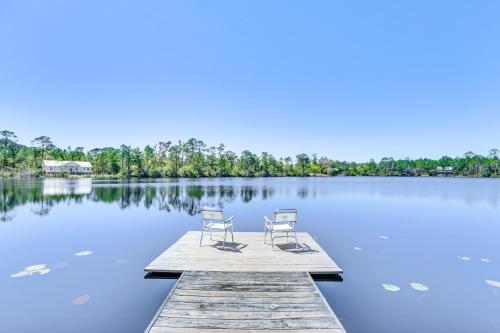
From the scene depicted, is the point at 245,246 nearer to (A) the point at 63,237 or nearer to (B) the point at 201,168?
(A) the point at 63,237

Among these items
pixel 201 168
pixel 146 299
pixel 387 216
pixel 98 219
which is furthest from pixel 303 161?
pixel 146 299

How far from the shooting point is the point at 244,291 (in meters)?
3.69

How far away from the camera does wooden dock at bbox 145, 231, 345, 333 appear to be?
2.91 metres

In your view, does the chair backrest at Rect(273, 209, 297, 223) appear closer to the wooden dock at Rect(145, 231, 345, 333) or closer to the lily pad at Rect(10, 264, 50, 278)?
the wooden dock at Rect(145, 231, 345, 333)

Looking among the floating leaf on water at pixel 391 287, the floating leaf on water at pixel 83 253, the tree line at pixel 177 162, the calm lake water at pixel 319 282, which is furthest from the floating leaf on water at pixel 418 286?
the tree line at pixel 177 162

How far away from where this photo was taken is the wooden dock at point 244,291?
115 inches

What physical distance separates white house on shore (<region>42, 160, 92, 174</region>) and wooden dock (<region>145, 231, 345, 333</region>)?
69.0 meters

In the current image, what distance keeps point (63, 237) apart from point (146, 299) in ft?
21.0

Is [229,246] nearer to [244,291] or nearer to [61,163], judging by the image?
[244,291]

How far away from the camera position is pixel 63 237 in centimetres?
857

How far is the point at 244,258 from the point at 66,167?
72.0 metres

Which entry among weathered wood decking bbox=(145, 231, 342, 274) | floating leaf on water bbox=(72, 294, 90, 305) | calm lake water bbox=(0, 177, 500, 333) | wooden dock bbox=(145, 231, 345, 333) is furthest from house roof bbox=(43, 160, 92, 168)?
wooden dock bbox=(145, 231, 345, 333)

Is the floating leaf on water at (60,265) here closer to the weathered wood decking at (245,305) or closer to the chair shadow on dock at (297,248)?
the weathered wood decking at (245,305)

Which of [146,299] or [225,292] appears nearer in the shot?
[225,292]
